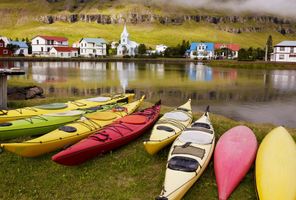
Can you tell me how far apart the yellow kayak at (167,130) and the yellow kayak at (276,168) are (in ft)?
10.2

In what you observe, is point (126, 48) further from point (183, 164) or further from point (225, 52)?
point (183, 164)

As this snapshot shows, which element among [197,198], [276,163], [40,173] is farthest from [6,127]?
[276,163]

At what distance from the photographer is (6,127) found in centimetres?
1227

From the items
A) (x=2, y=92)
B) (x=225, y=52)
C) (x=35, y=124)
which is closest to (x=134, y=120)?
(x=35, y=124)

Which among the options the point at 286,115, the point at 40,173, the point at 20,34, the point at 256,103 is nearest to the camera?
the point at 40,173

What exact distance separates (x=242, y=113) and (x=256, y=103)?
5814mm

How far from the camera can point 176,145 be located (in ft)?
35.6

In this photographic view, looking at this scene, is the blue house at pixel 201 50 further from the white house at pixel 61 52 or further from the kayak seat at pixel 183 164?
the kayak seat at pixel 183 164

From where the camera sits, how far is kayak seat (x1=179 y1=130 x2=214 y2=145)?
11.2 metres

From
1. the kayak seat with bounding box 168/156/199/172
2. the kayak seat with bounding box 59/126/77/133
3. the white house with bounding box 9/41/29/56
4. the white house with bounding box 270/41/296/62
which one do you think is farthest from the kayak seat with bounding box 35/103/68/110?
the white house with bounding box 9/41/29/56

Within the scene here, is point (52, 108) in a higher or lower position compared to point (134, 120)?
higher

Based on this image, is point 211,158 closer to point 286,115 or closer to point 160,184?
point 160,184

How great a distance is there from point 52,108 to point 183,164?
8.85 meters

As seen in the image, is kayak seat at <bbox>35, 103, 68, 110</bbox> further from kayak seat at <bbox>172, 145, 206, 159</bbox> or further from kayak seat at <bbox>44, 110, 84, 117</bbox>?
kayak seat at <bbox>172, 145, 206, 159</bbox>
